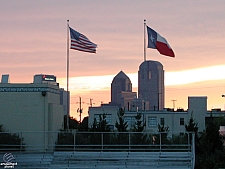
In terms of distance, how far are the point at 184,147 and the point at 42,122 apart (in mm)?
12829

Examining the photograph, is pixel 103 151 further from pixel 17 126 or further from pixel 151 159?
pixel 17 126

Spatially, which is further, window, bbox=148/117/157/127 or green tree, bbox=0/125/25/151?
window, bbox=148/117/157/127

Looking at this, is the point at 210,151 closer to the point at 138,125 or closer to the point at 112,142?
the point at 138,125

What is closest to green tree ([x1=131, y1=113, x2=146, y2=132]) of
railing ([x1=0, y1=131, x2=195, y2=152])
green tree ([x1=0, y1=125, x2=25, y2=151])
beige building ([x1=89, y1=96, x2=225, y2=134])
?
railing ([x1=0, y1=131, x2=195, y2=152])

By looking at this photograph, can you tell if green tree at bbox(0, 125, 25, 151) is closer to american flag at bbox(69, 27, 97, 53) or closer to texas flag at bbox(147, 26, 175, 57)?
american flag at bbox(69, 27, 97, 53)

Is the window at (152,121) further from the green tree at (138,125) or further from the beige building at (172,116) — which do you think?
the green tree at (138,125)

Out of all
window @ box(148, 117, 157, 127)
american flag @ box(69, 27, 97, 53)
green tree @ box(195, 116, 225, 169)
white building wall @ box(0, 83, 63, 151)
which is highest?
american flag @ box(69, 27, 97, 53)

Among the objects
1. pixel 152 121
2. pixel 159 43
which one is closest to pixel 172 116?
pixel 152 121

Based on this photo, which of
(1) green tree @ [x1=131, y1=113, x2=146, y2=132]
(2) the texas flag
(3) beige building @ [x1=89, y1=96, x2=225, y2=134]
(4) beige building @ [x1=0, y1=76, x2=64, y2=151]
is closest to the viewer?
(2) the texas flag

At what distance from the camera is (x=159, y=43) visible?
44844mm

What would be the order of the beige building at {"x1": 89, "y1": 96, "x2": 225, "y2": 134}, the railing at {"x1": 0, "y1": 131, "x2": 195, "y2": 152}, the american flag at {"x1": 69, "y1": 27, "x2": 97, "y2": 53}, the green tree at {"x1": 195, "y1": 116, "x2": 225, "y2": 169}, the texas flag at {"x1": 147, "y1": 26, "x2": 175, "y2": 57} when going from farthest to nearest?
the beige building at {"x1": 89, "y1": 96, "x2": 225, "y2": 134} < the american flag at {"x1": 69, "y1": 27, "x2": 97, "y2": 53} < the texas flag at {"x1": 147, "y1": 26, "x2": 175, "y2": 57} < the green tree at {"x1": 195, "y1": 116, "x2": 225, "y2": 169} < the railing at {"x1": 0, "y1": 131, "x2": 195, "y2": 152}

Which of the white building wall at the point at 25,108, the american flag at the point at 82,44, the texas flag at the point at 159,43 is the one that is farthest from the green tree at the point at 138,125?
the american flag at the point at 82,44

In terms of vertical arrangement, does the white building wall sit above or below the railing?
above

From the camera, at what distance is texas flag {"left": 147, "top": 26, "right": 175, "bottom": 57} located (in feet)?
145
